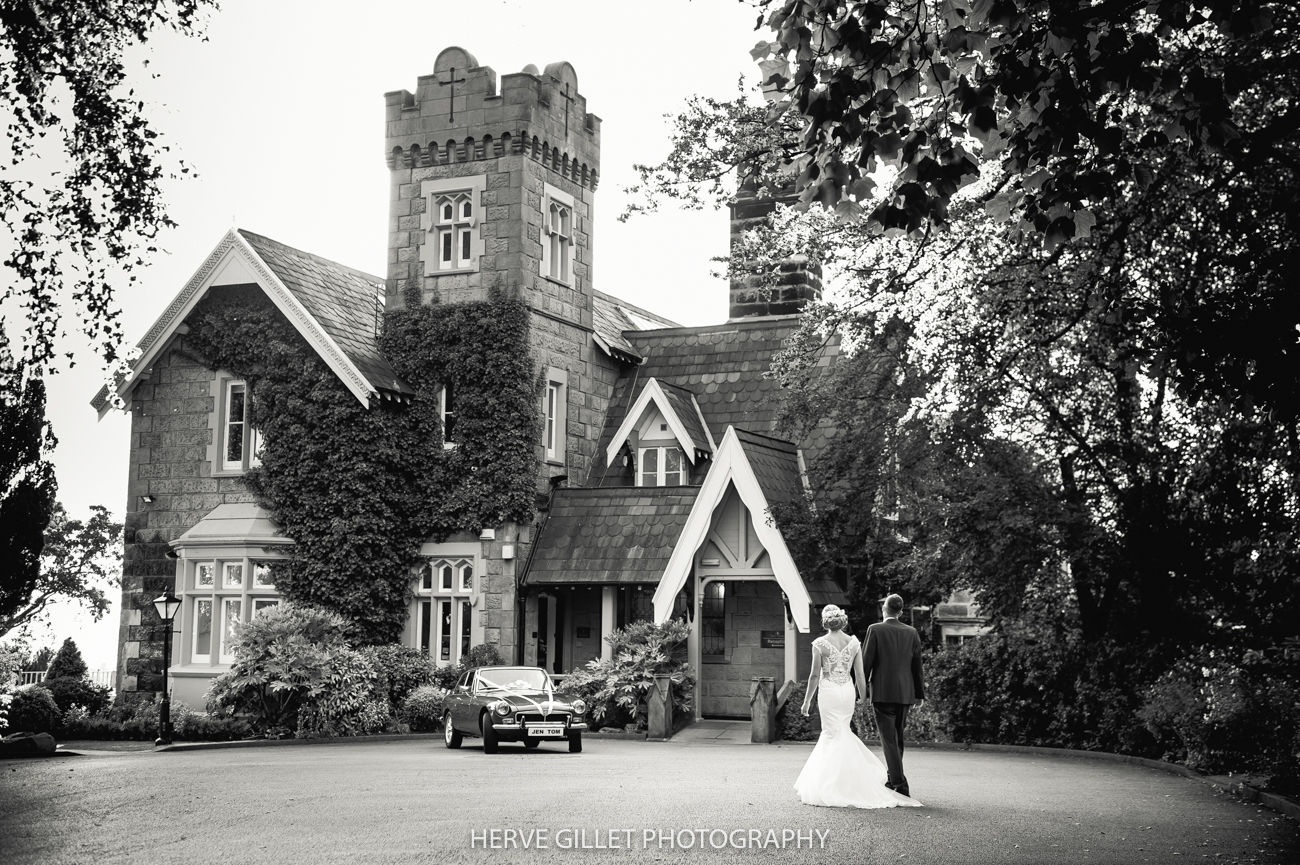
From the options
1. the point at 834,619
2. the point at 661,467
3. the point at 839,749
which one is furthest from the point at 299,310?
the point at 839,749

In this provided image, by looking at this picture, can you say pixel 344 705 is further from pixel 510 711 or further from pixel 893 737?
pixel 893 737

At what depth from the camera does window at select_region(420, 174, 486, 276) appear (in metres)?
27.8

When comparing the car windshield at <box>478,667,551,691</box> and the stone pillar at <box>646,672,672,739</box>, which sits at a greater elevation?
the car windshield at <box>478,667,551,691</box>

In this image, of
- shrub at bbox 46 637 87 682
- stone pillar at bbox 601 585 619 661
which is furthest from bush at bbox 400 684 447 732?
shrub at bbox 46 637 87 682

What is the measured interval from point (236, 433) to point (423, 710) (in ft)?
23.9

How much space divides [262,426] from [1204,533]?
17.8 metres

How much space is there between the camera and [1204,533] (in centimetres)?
1642

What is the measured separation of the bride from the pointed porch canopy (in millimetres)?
10773

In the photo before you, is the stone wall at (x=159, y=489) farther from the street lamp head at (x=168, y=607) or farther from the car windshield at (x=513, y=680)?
the car windshield at (x=513, y=680)

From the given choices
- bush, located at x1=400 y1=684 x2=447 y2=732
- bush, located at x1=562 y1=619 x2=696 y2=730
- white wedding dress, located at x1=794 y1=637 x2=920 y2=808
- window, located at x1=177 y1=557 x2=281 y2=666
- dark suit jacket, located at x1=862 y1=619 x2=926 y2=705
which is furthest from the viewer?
window, located at x1=177 y1=557 x2=281 y2=666

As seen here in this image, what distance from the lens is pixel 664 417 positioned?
2845 cm

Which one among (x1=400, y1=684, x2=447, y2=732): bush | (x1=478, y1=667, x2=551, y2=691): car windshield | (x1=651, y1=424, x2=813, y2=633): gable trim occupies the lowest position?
(x1=400, y1=684, x2=447, y2=732): bush

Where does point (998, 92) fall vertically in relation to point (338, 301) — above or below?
below

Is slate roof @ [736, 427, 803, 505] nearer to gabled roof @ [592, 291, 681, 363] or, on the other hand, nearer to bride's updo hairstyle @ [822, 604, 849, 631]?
gabled roof @ [592, 291, 681, 363]
